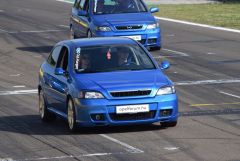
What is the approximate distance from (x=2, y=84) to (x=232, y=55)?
7637mm

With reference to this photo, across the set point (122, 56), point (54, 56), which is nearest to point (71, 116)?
point (122, 56)

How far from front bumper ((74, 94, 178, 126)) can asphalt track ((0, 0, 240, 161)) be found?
0.21 metres

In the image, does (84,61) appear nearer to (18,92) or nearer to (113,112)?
(113,112)

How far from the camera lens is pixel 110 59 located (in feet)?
52.6

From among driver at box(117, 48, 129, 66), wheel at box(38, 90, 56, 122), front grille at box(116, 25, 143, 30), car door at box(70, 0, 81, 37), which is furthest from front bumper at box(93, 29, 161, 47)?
driver at box(117, 48, 129, 66)

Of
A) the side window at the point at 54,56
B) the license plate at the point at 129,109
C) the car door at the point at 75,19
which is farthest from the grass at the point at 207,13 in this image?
the license plate at the point at 129,109

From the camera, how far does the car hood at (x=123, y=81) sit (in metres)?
14.9

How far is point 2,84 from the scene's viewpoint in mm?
23562

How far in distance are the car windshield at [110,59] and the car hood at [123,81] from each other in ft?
0.92

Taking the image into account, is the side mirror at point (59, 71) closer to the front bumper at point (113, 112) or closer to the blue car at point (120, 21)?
the front bumper at point (113, 112)

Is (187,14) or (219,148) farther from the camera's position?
(187,14)

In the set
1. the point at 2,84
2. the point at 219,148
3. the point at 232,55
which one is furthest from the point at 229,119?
the point at 232,55

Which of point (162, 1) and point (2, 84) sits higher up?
point (2, 84)

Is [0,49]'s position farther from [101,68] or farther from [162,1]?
[162,1]
